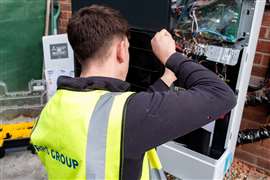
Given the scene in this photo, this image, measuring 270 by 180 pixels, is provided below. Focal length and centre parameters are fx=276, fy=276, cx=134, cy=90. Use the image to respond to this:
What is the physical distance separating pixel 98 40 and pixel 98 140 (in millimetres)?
345

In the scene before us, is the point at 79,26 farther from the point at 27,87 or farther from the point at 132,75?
the point at 27,87

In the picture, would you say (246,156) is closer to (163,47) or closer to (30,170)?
(163,47)

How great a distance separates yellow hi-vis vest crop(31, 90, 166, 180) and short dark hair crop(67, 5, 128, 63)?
16 cm

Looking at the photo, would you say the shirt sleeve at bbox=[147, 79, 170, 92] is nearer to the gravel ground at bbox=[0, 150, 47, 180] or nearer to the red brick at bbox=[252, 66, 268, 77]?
the red brick at bbox=[252, 66, 268, 77]

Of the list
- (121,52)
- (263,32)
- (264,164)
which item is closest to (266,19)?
(263,32)

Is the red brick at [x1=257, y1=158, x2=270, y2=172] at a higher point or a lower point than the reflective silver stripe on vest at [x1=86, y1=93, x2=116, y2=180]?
lower

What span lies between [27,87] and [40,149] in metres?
2.42

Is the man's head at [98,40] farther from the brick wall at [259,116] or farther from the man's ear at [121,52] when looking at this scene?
the brick wall at [259,116]

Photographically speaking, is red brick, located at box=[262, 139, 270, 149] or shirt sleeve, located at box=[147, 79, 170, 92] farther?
red brick, located at box=[262, 139, 270, 149]

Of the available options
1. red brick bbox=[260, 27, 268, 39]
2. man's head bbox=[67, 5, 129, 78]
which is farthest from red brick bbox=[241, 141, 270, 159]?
man's head bbox=[67, 5, 129, 78]

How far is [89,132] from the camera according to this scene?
0.81m

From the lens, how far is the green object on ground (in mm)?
2973

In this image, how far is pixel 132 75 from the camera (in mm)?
1783

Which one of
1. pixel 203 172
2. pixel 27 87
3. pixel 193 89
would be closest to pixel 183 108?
pixel 193 89
